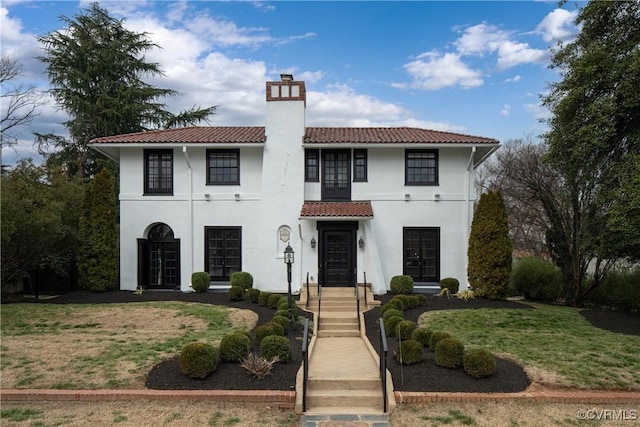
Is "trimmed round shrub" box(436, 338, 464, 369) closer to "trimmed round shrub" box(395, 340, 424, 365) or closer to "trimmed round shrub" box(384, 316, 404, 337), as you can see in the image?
"trimmed round shrub" box(395, 340, 424, 365)

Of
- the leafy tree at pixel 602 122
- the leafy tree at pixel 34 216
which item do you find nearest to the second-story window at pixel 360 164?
the leafy tree at pixel 602 122

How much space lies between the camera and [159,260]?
60.9 ft

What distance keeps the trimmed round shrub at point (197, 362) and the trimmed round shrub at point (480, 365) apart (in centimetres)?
465

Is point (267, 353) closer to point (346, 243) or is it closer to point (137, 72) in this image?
point (346, 243)

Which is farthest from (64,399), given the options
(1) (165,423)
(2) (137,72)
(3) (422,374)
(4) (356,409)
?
(2) (137,72)

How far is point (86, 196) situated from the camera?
17.4m

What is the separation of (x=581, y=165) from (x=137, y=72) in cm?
2527

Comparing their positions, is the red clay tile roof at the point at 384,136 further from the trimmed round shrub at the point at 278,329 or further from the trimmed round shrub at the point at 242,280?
the trimmed round shrub at the point at 278,329

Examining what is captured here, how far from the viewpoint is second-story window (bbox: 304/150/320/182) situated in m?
18.1

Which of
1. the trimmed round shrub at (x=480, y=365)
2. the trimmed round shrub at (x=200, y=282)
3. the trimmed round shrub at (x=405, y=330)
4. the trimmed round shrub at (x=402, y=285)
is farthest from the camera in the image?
the trimmed round shrub at (x=200, y=282)

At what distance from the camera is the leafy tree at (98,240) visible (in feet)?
56.3

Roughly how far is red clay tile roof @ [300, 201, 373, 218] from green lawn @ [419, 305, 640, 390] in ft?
14.5

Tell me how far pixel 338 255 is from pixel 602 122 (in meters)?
9.39

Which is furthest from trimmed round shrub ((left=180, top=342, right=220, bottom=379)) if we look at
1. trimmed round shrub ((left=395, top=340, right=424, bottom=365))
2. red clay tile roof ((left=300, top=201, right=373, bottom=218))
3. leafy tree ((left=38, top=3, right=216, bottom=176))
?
leafy tree ((left=38, top=3, right=216, bottom=176))
